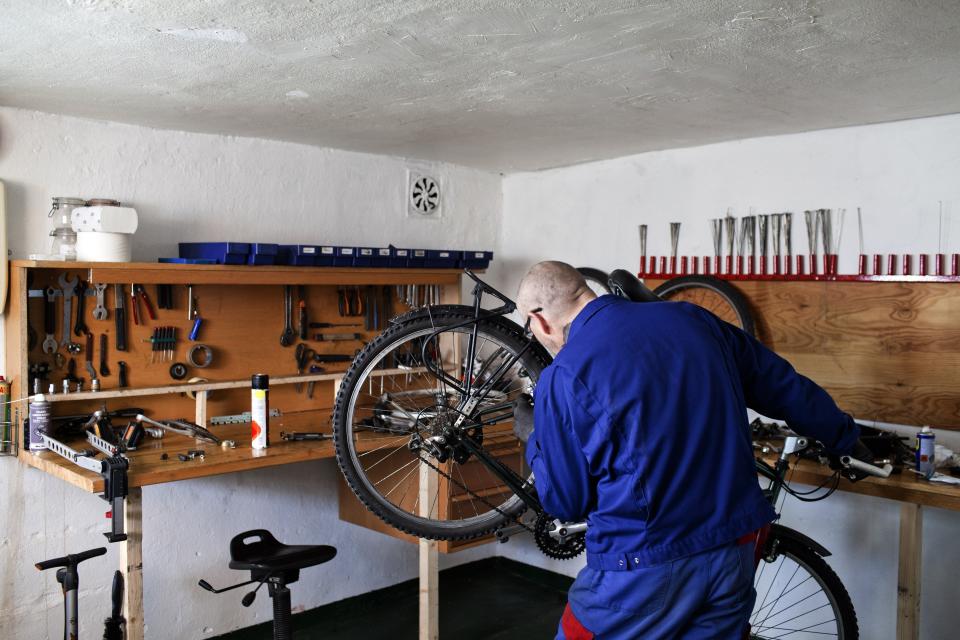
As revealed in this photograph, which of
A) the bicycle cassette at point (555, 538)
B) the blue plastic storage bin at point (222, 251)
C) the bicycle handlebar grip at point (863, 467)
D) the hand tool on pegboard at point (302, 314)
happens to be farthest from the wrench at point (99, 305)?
the bicycle handlebar grip at point (863, 467)

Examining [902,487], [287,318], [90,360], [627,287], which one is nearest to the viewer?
[627,287]

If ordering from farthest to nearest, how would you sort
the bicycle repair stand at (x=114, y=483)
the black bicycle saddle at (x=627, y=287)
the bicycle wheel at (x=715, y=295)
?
the bicycle wheel at (x=715, y=295), the bicycle repair stand at (x=114, y=483), the black bicycle saddle at (x=627, y=287)

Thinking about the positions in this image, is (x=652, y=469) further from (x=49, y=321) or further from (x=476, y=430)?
(x=49, y=321)

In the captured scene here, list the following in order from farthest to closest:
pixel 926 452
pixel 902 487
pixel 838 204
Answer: pixel 838 204 → pixel 926 452 → pixel 902 487

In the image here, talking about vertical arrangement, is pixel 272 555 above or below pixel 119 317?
below

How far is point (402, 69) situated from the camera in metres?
2.77

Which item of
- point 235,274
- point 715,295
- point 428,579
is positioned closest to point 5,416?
point 235,274

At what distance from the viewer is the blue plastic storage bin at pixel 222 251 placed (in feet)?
11.8

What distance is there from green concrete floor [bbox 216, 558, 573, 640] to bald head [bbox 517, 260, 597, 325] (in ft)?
8.14

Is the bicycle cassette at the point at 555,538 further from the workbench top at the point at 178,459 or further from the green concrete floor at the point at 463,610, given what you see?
the green concrete floor at the point at 463,610

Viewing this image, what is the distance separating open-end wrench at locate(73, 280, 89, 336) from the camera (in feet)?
11.5

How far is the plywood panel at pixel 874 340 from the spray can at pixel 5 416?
3.21 meters

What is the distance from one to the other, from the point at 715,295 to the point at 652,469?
2354 millimetres

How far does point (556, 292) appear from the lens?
2.27 meters
